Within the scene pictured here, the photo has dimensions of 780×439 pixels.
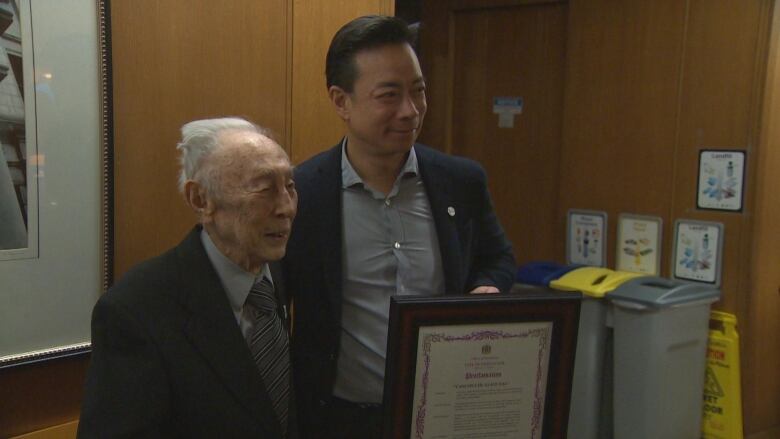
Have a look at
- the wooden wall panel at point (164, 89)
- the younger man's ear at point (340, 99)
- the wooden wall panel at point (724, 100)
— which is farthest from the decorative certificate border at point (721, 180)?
the younger man's ear at point (340, 99)

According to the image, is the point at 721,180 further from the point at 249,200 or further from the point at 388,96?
the point at 249,200

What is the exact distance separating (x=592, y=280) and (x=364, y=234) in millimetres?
2080

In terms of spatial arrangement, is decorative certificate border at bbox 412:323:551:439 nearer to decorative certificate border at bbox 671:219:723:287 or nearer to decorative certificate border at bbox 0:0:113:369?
decorative certificate border at bbox 0:0:113:369

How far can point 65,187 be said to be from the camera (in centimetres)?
181

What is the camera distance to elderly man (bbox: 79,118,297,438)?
1065mm

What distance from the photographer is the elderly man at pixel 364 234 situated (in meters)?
1.56

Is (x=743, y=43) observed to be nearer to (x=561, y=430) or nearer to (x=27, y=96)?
(x=561, y=430)

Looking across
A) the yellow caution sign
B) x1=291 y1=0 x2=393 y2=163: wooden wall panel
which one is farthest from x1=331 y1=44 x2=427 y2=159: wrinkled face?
the yellow caution sign

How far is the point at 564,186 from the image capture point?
4027mm

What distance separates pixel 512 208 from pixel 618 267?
802mm

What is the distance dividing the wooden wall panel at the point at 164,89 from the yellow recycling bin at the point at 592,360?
191 cm

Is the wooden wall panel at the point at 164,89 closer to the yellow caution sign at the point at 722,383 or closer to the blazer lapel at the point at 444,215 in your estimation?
the blazer lapel at the point at 444,215

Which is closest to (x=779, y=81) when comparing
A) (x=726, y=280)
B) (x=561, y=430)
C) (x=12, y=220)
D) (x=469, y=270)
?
(x=726, y=280)

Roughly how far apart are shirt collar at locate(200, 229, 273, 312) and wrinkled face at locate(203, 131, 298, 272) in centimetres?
1
